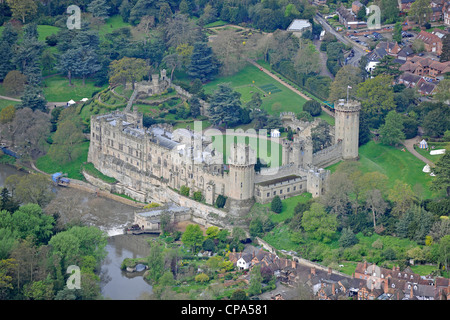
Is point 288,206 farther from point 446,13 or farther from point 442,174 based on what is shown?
point 446,13

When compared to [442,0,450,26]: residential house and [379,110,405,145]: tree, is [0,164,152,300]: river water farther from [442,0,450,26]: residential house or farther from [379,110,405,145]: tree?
[442,0,450,26]: residential house

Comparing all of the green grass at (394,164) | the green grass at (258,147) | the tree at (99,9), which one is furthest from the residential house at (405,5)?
the tree at (99,9)

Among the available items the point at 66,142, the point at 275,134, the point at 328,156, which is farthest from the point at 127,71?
the point at 328,156

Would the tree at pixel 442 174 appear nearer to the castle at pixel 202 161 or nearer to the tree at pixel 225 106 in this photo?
the castle at pixel 202 161

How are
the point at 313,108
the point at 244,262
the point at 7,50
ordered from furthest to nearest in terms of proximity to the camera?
the point at 7,50 → the point at 313,108 → the point at 244,262

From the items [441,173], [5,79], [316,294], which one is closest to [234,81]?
[5,79]

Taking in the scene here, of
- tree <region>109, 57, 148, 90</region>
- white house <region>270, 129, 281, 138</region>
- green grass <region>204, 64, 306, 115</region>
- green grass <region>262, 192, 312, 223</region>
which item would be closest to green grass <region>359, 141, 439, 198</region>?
green grass <region>262, 192, 312, 223</region>
